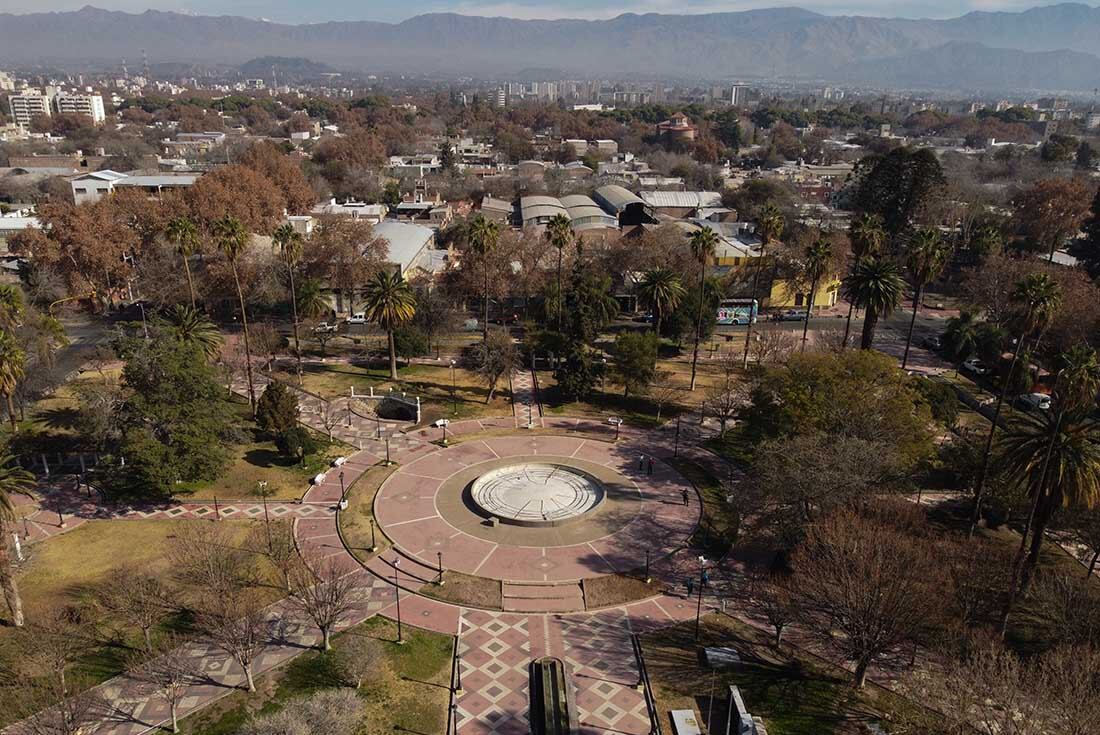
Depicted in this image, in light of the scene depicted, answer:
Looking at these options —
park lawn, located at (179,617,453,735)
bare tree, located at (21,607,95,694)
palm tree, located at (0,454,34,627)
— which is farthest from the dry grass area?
palm tree, located at (0,454,34,627)

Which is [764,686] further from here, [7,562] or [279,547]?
[7,562]

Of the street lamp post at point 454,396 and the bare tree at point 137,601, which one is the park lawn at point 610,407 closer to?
the street lamp post at point 454,396

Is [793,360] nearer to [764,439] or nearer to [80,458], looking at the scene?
[764,439]

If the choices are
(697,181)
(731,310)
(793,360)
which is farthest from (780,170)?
(793,360)

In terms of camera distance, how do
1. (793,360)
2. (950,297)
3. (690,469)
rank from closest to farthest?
1. (793,360)
2. (690,469)
3. (950,297)

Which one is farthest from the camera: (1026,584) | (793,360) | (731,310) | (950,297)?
(950,297)

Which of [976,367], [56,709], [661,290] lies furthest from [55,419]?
[976,367]

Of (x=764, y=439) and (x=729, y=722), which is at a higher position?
(x=764, y=439)
